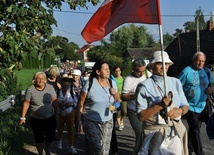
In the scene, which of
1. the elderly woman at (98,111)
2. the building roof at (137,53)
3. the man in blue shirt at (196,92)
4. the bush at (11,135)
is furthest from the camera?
the building roof at (137,53)

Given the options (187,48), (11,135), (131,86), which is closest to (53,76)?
(11,135)

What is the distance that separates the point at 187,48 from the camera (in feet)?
141

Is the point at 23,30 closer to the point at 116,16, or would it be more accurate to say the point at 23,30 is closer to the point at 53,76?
the point at 116,16

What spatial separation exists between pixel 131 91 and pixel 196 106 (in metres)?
1.07

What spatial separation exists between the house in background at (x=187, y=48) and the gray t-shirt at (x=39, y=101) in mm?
32968

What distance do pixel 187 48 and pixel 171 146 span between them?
39.5 m

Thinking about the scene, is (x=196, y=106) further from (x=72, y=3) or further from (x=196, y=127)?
(x=72, y=3)

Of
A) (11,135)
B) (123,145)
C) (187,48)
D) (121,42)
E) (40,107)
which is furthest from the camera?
(121,42)

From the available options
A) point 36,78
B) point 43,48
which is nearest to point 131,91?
point 36,78

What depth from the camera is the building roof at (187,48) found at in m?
39.9

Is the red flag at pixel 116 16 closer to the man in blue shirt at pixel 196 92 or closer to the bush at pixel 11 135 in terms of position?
the man in blue shirt at pixel 196 92

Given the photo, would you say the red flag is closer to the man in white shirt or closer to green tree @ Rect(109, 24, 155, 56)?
the man in white shirt

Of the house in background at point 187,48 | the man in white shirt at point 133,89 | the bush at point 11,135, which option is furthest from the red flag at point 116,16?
the house in background at point 187,48

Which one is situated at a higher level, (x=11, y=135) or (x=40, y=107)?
(x=40, y=107)
